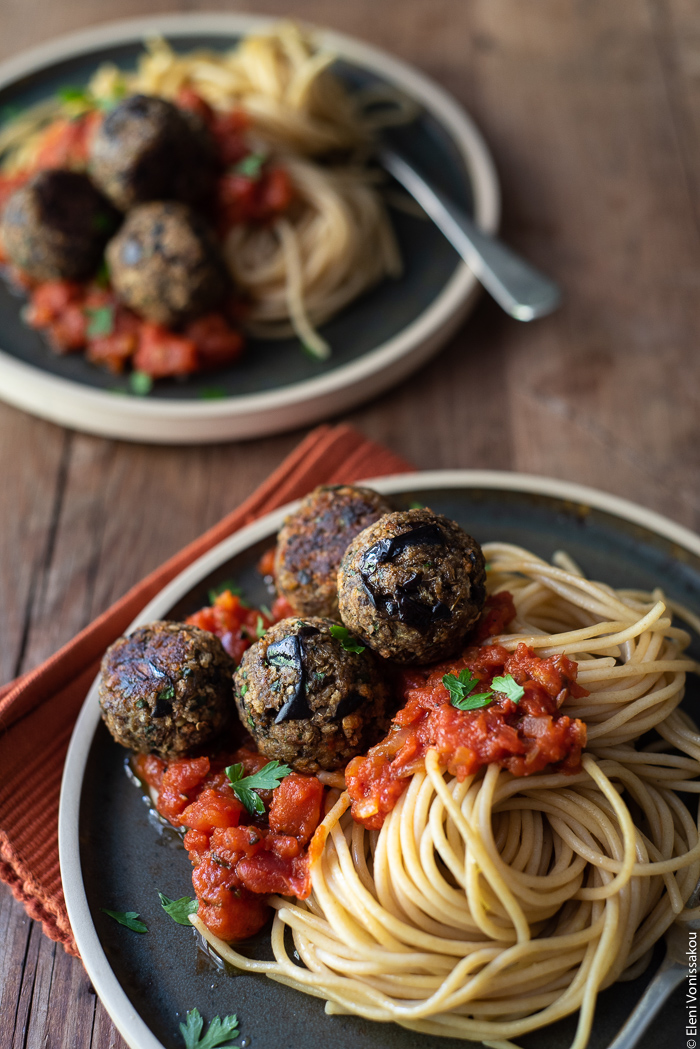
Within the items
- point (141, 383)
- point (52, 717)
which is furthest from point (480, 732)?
point (141, 383)

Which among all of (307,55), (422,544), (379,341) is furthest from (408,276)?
(422,544)

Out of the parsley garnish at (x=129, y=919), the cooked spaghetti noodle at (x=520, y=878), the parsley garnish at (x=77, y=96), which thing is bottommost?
the cooked spaghetti noodle at (x=520, y=878)

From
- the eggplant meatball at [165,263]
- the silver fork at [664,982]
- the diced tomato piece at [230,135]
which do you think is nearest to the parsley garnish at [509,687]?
the silver fork at [664,982]

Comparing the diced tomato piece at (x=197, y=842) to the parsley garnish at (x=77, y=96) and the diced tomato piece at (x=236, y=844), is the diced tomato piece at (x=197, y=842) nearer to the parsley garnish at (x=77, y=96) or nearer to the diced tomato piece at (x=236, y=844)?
the diced tomato piece at (x=236, y=844)

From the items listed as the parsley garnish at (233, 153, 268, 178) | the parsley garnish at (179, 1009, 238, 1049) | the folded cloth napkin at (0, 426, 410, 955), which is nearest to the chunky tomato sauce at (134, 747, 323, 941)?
the parsley garnish at (179, 1009, 238, 1049)

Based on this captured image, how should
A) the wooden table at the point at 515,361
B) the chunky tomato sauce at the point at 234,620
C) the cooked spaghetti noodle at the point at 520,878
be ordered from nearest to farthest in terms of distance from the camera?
the cooked spaghetti noodle at the point at 520,878 → the chunky tomato sauce at the point at 234,620 → the wooden table at the point at 515,361

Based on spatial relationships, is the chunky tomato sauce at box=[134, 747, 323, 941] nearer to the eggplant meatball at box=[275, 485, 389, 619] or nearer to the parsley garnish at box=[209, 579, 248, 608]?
the eggplant meatball at box=[275, 485, 389, 619]

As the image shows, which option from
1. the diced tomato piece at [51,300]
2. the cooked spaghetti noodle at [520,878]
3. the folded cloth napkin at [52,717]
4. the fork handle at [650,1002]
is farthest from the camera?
the diced tomato piece at [51,300]
